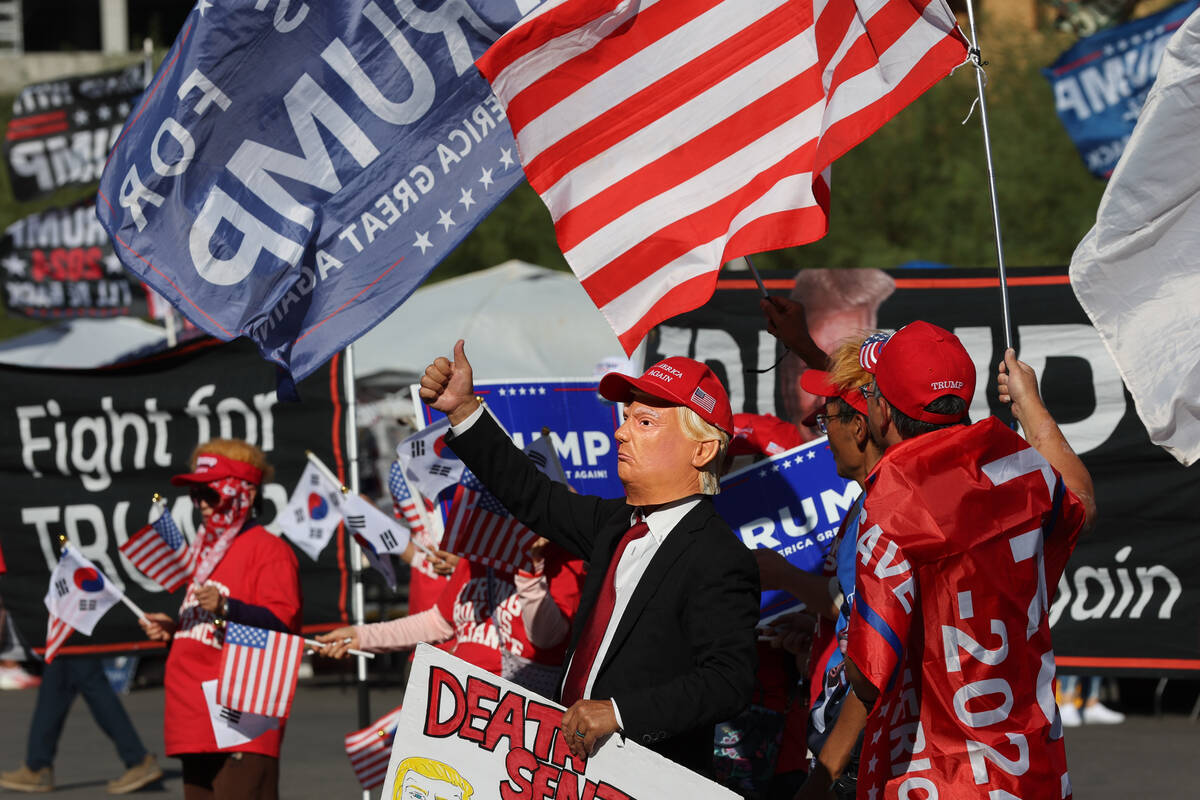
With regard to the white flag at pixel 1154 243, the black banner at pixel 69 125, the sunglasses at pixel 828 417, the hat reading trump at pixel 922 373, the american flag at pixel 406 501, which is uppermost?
the black banner at pixel 69 125

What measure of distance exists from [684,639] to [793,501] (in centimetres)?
134

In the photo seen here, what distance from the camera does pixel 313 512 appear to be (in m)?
7.30

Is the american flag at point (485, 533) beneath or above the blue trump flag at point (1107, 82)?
beneath

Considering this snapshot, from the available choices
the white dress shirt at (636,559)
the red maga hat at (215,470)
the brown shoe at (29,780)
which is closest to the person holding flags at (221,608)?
the red maga hat at (215,470)

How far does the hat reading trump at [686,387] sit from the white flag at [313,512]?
3.50 metres

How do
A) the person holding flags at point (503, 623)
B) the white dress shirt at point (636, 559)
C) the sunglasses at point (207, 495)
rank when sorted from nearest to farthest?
the white dress shirt at point (636, 559) → the person holding flags at point (503, 623) → the sunglasses at point (207, 495)

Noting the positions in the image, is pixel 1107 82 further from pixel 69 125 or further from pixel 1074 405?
pixel 69 125

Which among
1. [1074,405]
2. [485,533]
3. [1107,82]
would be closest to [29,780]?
[485,533]

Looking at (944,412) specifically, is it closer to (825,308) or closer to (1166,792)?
(825,308)

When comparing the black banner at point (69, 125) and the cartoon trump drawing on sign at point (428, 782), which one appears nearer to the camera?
the cartoon trump drawing on sign at point (428, 782)

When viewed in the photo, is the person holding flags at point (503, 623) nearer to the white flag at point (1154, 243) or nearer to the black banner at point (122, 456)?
the white flag at point (1154, 243)

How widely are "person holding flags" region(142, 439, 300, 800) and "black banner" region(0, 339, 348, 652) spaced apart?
2148 mm

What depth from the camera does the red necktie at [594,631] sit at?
378 centimetres

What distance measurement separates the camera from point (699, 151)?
187 inches
